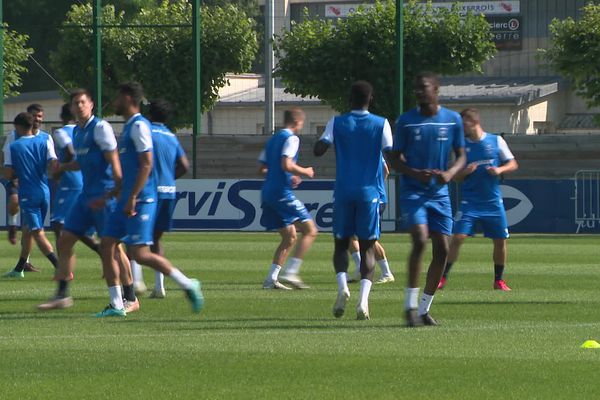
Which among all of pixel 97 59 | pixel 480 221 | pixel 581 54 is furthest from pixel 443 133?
pixel 581 54

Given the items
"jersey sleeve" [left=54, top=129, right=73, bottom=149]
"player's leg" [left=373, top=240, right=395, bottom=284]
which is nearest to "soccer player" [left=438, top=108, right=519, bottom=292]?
"player's leg" [left=373, top=240, right=395, bottom=284]

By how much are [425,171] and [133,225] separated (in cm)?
249

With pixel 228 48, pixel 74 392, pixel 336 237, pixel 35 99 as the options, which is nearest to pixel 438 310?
pixel 336 237

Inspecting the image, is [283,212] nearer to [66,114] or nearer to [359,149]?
[66,114]

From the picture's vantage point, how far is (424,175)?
37.2 feet

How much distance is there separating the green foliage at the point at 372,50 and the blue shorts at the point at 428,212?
1125 inches

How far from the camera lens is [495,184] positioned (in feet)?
51.1

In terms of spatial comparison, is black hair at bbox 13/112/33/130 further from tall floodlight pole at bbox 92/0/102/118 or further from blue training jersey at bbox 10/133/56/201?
tall floodlight pole at bbox 92/0/102/118

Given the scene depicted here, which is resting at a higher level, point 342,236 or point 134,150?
point 134,150

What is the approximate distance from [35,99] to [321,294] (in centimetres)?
5248

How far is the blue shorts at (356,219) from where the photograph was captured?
12180mm

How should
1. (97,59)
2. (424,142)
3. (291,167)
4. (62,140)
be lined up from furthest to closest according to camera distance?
(97,59) → (291,167) → (62,140) → (424,142)

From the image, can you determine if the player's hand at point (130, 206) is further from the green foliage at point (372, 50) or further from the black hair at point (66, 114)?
the green foliage at point (372, 50)

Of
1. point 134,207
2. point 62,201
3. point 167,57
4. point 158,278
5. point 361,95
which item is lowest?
point 158,278
